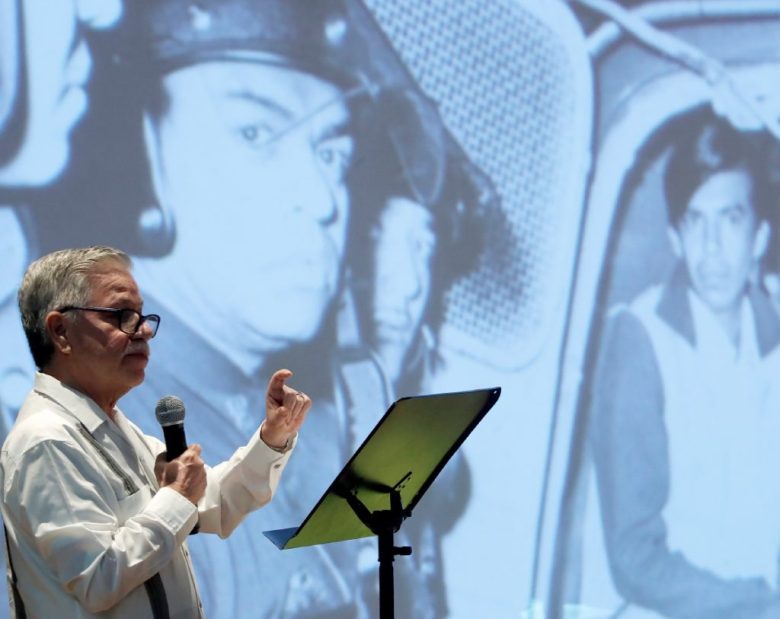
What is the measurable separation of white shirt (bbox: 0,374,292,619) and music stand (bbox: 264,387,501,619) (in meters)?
0.17

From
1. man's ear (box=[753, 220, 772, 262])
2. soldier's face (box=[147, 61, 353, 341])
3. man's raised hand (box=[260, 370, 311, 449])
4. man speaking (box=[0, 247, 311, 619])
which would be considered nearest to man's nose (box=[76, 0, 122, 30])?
soldier's face (box=[147, 61, 353, 341])

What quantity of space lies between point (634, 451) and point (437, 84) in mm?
1214

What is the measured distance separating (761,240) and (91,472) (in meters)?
2.55

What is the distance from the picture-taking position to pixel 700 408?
11.6 feet

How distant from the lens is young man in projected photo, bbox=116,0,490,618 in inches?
117

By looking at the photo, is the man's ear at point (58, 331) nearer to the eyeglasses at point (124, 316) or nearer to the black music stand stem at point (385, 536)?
the eyeglasses at point (124, 316)

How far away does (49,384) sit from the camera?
1753 mm

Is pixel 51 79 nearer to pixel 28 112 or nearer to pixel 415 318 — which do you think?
pixel 28 112

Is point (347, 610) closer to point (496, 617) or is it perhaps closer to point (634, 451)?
point (496, 617)

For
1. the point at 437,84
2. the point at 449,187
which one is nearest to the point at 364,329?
the point at 449,187

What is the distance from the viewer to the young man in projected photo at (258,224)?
2977 mm

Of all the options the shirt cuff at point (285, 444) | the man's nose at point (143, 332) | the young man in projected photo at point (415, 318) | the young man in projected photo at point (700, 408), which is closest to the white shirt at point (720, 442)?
the young man in projected photo at point (700, 408)

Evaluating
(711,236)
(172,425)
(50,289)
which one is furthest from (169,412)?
(711,236)

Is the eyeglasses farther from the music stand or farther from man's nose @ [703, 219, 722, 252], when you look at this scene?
man's nose @ [703, 219, 722, 252]
